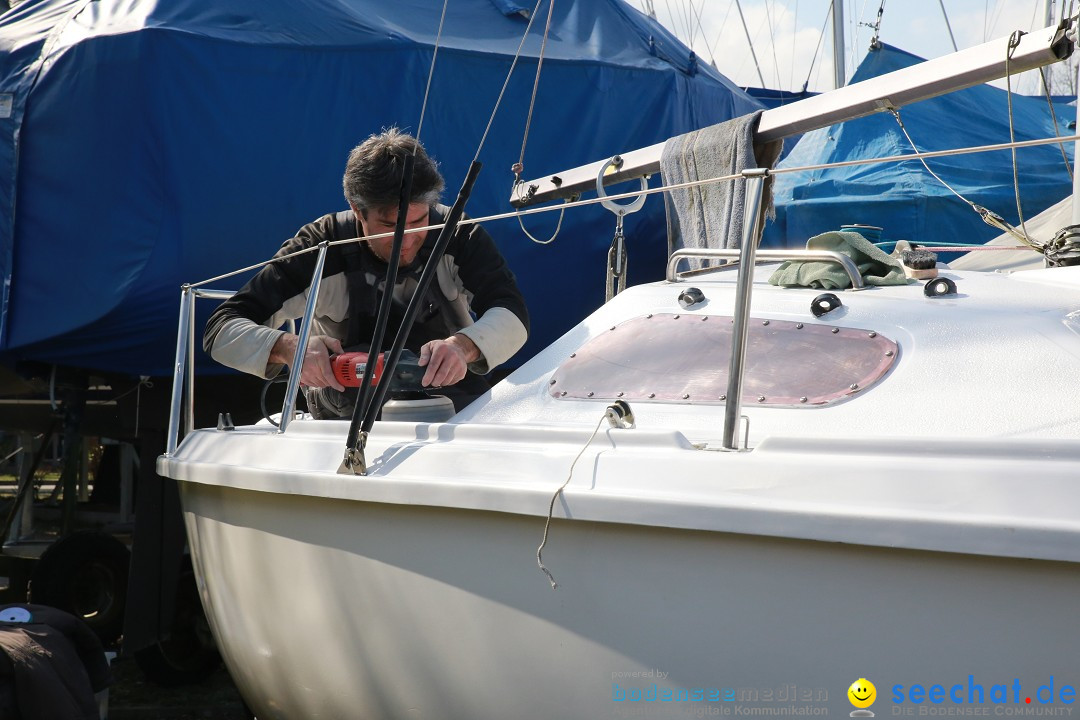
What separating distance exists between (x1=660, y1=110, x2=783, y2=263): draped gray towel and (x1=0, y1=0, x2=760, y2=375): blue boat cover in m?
1.77

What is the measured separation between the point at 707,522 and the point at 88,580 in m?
3.56

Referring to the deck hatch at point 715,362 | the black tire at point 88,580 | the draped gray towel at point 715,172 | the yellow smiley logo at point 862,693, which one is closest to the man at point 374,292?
the deck hatch at point 715,362

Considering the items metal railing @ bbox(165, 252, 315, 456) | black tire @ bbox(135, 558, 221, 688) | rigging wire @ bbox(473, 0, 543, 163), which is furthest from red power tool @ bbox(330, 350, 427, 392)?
rigging wire @ bbox(473, 0, 543, 163)

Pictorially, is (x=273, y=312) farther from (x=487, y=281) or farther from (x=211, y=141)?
(x=211, y=141)

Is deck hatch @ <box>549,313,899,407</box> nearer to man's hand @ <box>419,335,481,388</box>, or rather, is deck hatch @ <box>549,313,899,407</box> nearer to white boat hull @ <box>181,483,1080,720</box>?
man's hand @ <box>419,335,481,388</box>

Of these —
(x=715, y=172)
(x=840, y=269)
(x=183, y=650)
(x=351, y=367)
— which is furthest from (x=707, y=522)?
(x=183, y=650)

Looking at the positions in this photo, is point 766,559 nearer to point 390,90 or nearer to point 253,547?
point 253,547

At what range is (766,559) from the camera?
5.44 ft

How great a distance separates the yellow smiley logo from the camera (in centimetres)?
161

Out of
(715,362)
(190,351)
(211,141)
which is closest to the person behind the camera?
(715,362)

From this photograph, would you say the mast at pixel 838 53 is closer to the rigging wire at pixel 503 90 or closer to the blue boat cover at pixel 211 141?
the blue boat cover at pixel 211 141

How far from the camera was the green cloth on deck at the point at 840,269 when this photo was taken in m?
2.46

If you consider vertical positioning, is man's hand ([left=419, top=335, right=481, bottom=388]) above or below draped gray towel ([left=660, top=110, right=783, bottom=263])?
below

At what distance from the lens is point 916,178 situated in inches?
218
